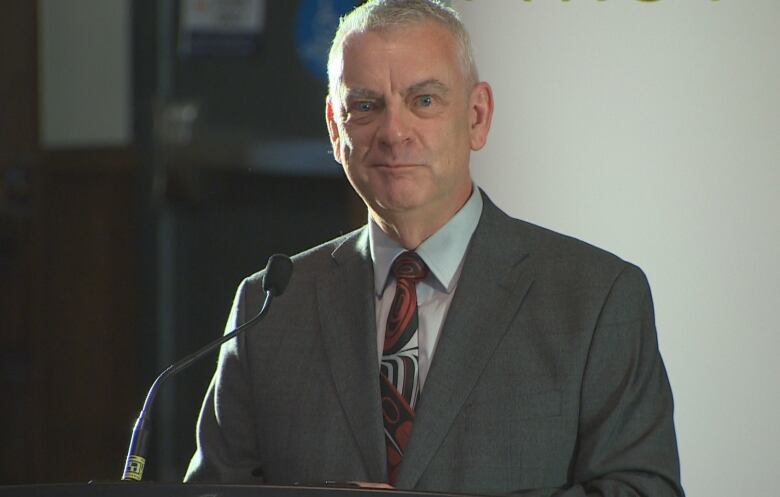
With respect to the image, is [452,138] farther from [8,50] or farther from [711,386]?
[8,50]

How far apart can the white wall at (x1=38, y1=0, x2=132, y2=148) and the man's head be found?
2.78 m

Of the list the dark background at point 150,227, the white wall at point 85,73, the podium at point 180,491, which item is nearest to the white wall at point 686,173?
the podium at point 180,491

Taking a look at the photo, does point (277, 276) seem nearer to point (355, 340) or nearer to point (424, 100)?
point (355, 340)

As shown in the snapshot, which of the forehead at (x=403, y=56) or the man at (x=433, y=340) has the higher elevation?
the forehead at (x=403, y=56)

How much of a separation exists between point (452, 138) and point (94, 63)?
291cm

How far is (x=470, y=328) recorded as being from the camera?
1.65 metres

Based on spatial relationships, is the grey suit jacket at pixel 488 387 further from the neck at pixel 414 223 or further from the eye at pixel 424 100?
the eye at pixel 424 100

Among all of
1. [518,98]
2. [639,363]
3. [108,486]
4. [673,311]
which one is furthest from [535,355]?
[108,486]

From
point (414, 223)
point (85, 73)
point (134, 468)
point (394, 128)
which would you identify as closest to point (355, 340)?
point (414, 223)

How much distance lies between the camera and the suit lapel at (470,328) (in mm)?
1598

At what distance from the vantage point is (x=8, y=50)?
4191 millimetres

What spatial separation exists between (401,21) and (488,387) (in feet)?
1.59

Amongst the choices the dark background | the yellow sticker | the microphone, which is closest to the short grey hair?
the microphone

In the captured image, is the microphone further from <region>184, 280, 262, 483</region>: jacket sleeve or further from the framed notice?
the framed notice
